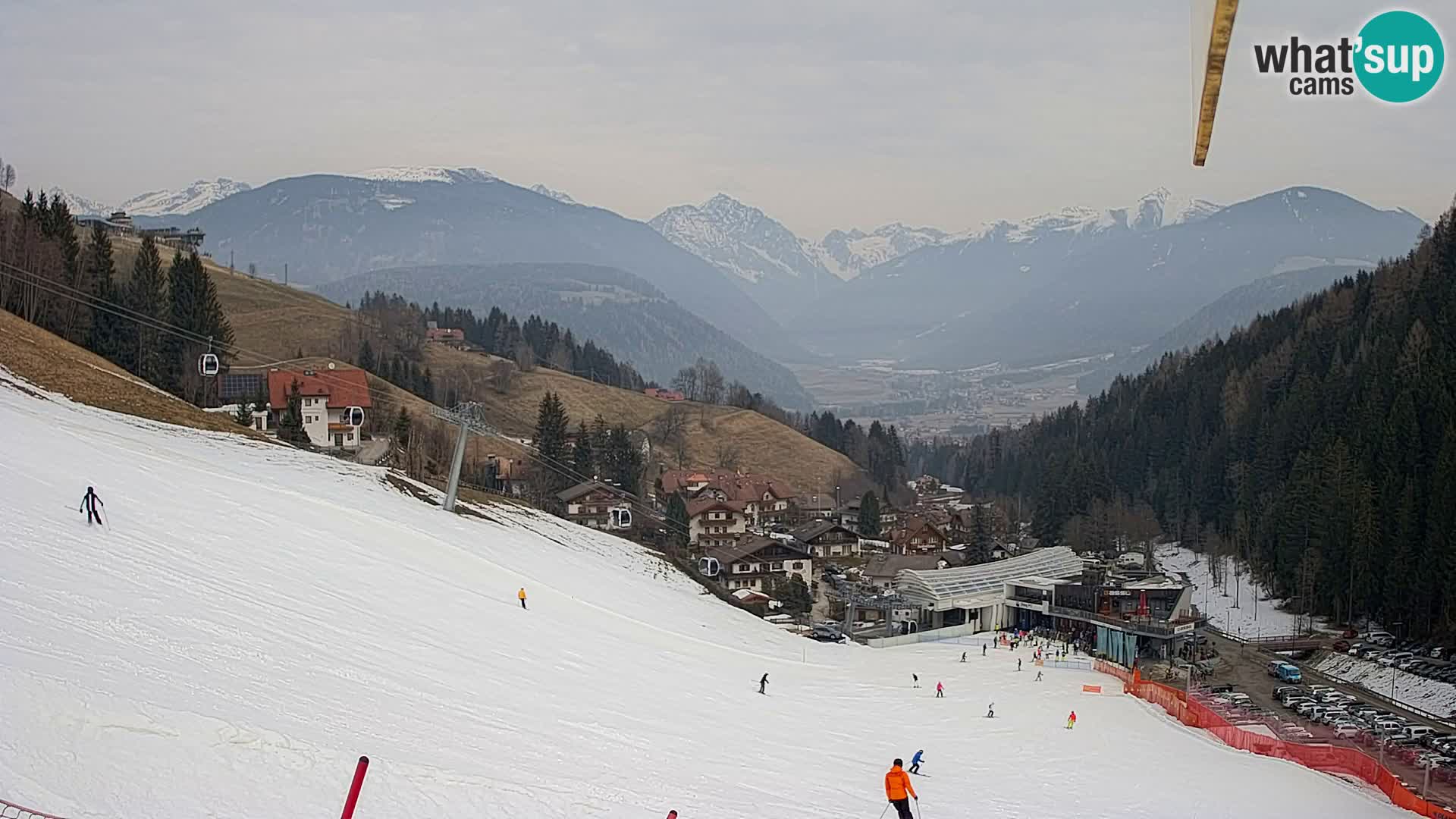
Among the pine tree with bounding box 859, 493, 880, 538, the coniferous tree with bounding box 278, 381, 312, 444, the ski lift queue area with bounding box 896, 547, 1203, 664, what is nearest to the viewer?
the ski lift queue area with bounding box 896, 547, 1203, 664

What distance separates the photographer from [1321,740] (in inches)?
1465

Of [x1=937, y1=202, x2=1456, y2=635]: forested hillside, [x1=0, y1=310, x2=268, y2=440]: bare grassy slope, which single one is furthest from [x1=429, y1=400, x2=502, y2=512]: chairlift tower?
[x1=937, y1=202, x2=1456, y2=635]: forested hillside

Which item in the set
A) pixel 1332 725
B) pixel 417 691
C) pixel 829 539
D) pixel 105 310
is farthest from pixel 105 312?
pixel 1332 725

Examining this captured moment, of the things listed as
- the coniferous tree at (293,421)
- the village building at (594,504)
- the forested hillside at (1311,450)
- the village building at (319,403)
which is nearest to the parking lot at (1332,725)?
the forested hillside at (1311,450)

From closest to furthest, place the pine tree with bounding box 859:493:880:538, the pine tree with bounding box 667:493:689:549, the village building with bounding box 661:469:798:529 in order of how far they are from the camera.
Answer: the pine tree with bounding box 667:493:689:549
the village building with bounding box 661:469:798:529
the pine tree with bounding box 859:493:880:538

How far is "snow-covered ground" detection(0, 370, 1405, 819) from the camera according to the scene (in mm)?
14453

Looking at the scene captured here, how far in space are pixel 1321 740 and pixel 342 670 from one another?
3135 centimetres

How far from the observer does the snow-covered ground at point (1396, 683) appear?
4519cm

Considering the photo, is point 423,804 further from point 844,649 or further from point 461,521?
point 844,649

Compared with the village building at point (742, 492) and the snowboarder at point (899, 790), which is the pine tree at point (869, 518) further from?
the snowboarder at point (899, 790)

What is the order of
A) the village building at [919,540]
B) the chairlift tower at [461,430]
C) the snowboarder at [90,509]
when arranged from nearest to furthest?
the snowboarder at [90,509]
the chairlift tower at [461,430]
the village building at [919,540]

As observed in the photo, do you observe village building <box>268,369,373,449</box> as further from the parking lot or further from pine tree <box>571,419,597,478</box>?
the parking lot

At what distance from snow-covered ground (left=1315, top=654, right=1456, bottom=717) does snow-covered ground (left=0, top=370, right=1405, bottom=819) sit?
14.2m

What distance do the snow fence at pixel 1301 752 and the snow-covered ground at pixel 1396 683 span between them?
504 inches
